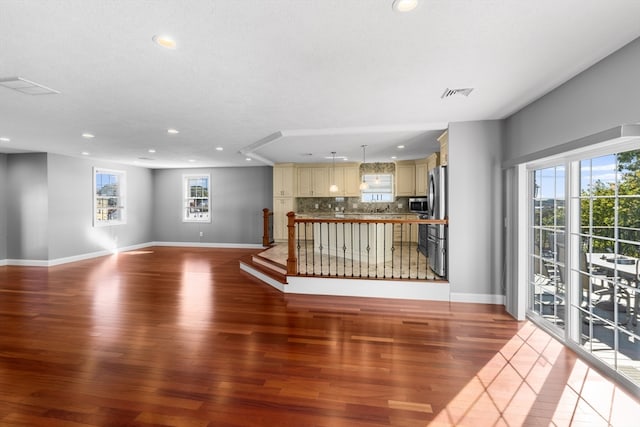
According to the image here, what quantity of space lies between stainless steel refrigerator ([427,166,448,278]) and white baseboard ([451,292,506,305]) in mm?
337

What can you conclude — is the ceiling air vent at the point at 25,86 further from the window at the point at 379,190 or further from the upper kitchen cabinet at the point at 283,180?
the window at the point at 379,190

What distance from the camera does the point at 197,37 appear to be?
213 centimetres

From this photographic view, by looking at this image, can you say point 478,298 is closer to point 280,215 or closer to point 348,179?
point 348,179

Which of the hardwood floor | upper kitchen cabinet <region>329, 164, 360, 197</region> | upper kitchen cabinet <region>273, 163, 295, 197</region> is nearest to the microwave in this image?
upper kitchen cabinet <region>329, 164, 360, 197</region>

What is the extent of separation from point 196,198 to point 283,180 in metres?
3.16

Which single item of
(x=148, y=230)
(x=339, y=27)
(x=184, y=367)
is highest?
(x=339, y=27)

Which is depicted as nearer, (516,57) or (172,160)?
(516,57)

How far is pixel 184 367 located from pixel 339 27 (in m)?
2.96

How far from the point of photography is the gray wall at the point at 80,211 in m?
6.88

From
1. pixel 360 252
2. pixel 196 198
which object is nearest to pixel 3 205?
pixel 196 198

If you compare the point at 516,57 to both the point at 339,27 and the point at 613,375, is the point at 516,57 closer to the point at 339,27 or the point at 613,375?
the point at 339,27

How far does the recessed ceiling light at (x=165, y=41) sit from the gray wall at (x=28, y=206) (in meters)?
6.65

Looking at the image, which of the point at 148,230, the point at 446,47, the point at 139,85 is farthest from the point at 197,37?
the point at 148,230

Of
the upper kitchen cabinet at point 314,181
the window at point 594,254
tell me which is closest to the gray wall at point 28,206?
the upper kitchen cabinet at point 314,181
